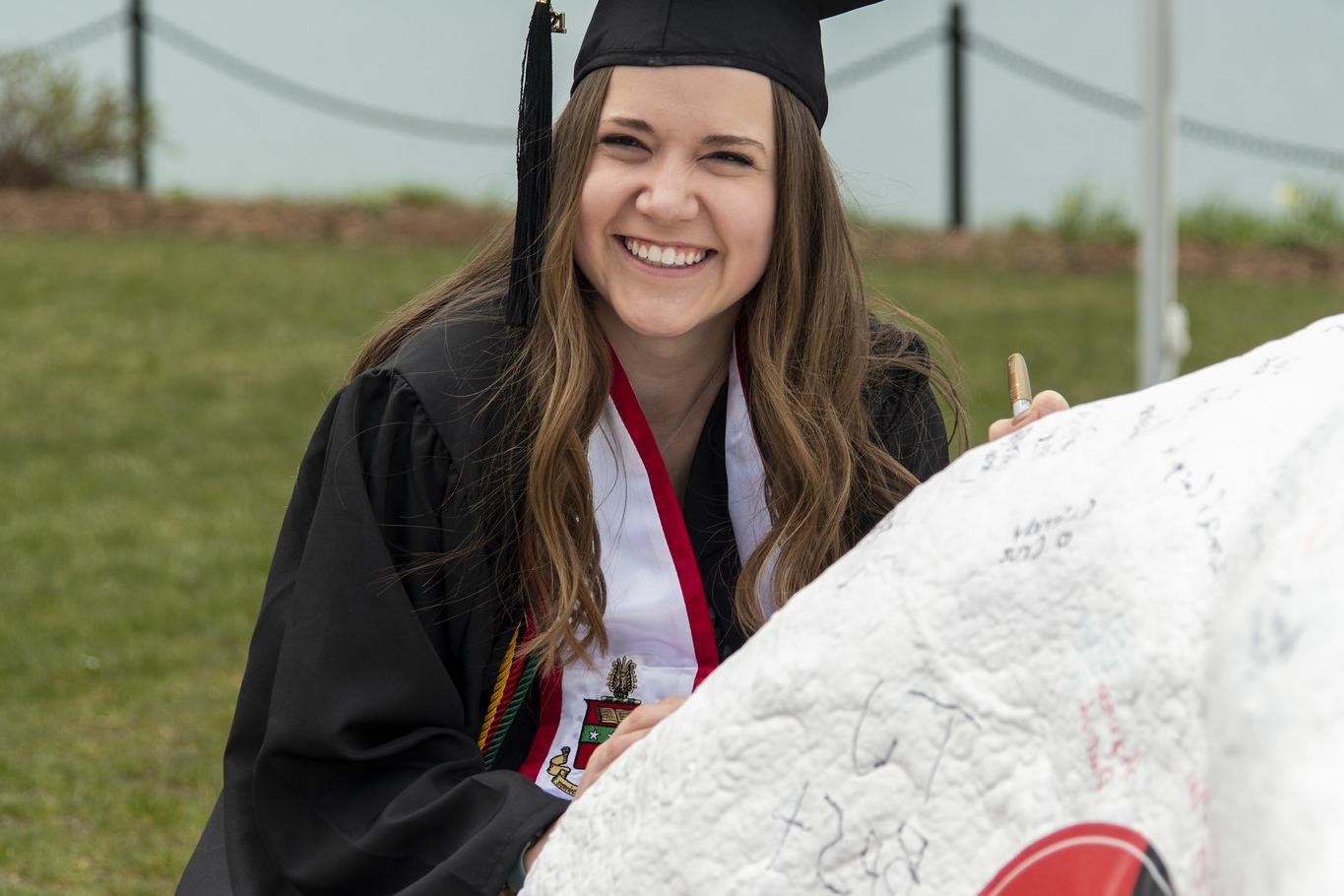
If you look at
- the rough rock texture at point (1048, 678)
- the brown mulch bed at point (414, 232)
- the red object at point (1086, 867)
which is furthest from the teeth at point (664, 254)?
the brown mulch bed at point (414, 232)

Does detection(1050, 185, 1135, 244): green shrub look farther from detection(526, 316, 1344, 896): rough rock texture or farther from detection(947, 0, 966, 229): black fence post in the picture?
detection(526, 316, 1344, 896): rough rock texture

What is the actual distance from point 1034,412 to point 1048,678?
0.52 meters

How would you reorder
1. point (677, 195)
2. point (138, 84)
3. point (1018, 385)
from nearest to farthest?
point (1018, 385) → point (677, 195) → point (138, 84)

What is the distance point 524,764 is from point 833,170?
2.96ft

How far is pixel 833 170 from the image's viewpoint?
2355 mm

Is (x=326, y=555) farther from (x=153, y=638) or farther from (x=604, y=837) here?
(x=153, y=638)

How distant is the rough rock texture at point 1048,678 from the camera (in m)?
1.19

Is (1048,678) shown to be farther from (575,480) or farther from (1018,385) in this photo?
(575,480)

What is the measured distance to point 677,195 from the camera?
6.86 ft

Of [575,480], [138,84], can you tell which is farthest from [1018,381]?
[138,84]

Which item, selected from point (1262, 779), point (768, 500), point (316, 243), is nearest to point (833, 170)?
point (768, 500)

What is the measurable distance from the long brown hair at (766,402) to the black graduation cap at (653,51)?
0.02m

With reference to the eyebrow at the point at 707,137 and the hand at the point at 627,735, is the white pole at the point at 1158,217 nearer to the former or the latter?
the eyebrow at the point at 707,137

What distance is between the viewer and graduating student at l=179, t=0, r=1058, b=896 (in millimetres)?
2031
